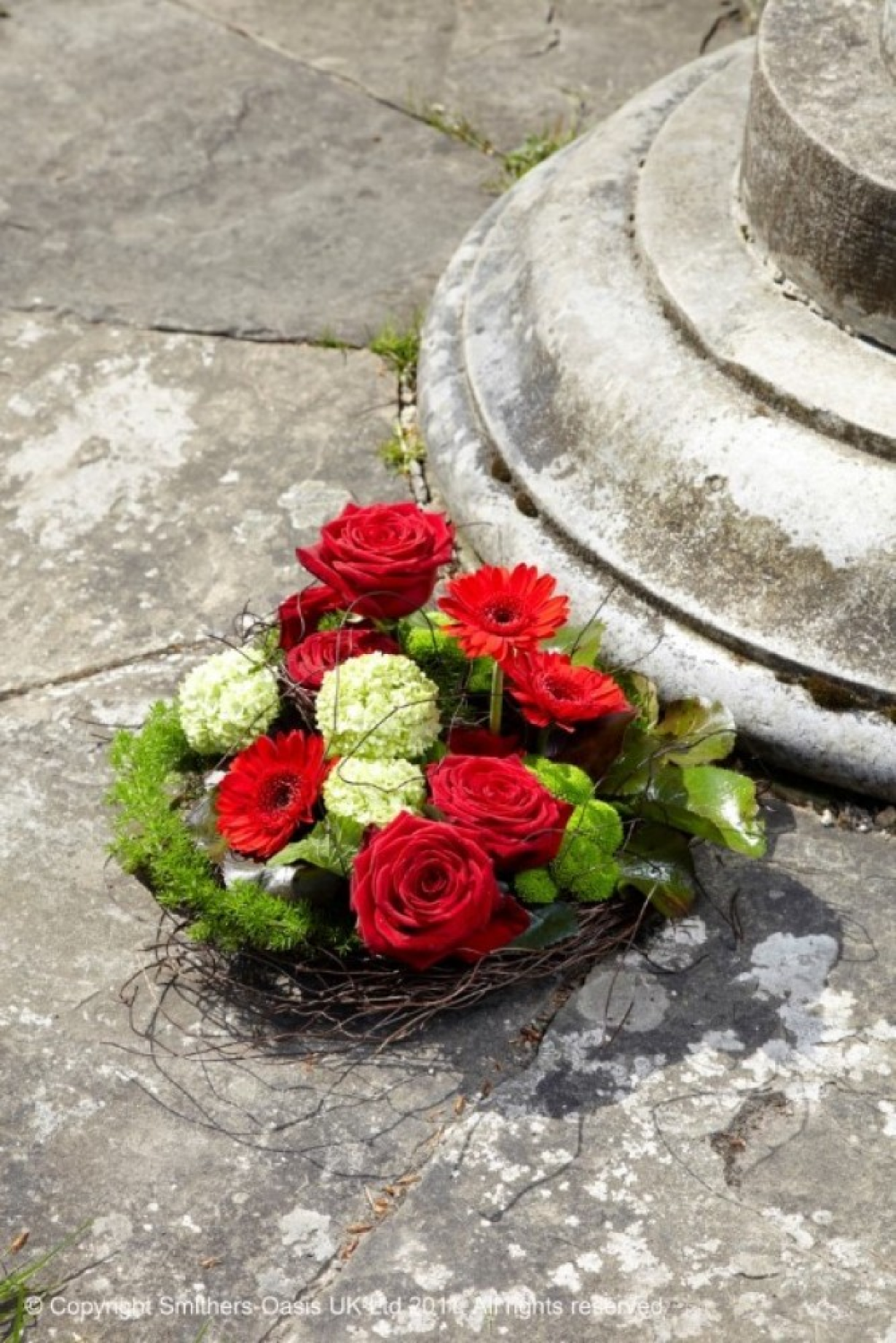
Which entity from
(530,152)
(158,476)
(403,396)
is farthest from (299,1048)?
(530,152)

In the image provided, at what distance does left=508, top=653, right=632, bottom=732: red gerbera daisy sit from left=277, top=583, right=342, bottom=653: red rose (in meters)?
0.36

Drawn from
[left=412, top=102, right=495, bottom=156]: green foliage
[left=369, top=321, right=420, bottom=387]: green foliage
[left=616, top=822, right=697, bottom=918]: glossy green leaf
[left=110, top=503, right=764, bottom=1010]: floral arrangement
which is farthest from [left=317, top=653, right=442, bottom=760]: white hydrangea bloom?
[left=412, top=102, right=495, bottom=156]: green foliage

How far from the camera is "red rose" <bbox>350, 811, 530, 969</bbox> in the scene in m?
2.12

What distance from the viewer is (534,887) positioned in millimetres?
2305

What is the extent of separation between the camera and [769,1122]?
220 centimetres

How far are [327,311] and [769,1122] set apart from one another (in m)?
2.11

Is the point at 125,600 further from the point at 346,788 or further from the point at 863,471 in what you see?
the point at 863,471

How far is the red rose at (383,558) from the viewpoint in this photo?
238cm

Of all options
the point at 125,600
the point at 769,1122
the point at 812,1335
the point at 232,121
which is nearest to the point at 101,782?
the point at 125,600

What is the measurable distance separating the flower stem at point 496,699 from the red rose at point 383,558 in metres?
0.15

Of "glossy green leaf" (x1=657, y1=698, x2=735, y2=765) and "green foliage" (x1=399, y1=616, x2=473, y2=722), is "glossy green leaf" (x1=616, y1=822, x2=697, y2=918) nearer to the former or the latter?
"glossy green leaf" (x1=657, y1=698, x2=735, y2=765)

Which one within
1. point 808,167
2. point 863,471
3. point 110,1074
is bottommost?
point 110,1074

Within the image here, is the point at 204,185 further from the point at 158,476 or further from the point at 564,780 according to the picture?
the point at 564,780

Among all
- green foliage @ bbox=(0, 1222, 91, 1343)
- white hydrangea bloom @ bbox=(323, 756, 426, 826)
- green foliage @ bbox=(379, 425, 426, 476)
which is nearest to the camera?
green foliage @ bbox=(0, 1222, 91, 1343)
